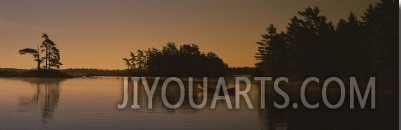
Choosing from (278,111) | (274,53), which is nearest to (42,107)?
(278,111)

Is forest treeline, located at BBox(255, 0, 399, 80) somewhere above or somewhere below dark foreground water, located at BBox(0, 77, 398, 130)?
above

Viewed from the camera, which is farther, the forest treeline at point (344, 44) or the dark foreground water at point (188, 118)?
the forest treeline at point (344, 44)

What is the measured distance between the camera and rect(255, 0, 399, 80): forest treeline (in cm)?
6394

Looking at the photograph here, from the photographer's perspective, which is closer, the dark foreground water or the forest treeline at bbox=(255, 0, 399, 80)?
the dark foreground water

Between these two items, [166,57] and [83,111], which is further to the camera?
[166,57]

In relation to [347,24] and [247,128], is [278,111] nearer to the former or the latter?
[247,128]

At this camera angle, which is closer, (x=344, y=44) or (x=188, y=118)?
(x=188, y=118)

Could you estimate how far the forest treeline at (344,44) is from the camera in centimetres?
6394

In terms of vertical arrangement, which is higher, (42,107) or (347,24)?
(347,24)

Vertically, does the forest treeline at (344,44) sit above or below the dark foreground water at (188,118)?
above

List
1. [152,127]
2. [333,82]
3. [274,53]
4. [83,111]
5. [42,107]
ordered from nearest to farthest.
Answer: [152,127] < [83,111] < [42,107] < [333,82] < [274,53]

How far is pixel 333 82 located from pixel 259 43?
42.1 metres

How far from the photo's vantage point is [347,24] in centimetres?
8694

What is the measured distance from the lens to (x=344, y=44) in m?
82.7
